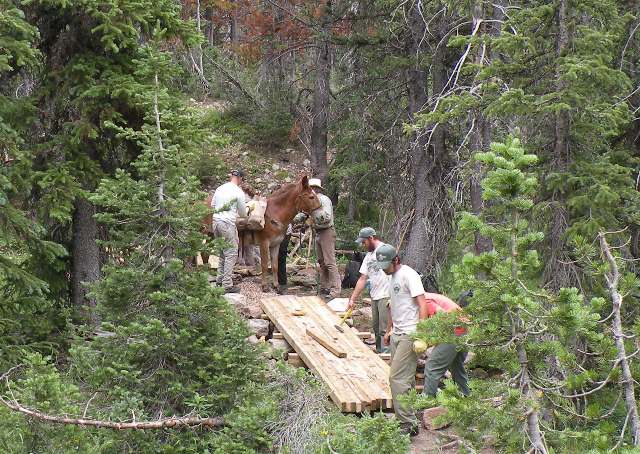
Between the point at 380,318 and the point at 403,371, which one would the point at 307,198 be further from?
the point at 403,371

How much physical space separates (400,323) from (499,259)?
320 cm

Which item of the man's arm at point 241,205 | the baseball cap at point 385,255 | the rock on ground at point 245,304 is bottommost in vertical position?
the rock on ground at point 245,304

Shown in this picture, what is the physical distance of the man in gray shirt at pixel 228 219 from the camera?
13359 mm

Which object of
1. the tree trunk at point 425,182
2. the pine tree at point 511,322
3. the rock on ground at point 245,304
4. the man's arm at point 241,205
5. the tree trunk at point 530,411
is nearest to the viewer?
the pine tree at point 511,322

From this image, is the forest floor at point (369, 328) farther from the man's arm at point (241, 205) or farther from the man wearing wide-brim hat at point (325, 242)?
the man's arm at point (241, 205)

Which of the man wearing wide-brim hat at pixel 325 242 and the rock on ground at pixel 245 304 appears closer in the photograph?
the rock on ground at pixel 245 304

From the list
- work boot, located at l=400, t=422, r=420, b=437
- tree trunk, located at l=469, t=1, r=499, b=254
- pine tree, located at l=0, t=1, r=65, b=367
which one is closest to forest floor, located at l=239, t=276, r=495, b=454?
work boot, located at l=400, t=422, r=420, b=437

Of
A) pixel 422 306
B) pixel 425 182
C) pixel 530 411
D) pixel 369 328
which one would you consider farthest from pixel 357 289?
pixel 425 182

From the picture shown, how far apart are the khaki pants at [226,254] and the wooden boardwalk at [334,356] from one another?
3.98 feet

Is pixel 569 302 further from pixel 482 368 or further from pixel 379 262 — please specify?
pixel 482 368

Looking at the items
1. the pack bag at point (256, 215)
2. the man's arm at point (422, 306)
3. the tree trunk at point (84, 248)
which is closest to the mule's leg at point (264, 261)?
the pack bag at point (256, 215)

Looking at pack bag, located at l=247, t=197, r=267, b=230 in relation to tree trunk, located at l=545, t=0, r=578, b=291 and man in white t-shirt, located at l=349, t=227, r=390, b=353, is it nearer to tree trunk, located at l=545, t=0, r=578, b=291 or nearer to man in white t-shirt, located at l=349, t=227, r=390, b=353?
man in white t-shirt, located at l=349, t=227, r=390, b=353

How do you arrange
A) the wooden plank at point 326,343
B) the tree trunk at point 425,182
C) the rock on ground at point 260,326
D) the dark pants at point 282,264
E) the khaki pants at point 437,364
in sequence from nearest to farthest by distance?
the khaki pants at point 437,364
the wooden plank at point 326,343
the rock on ground at point 260,326
the dark pants at point 282,264
the tree trunk at point 425,182

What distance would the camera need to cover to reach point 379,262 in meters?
8.55
